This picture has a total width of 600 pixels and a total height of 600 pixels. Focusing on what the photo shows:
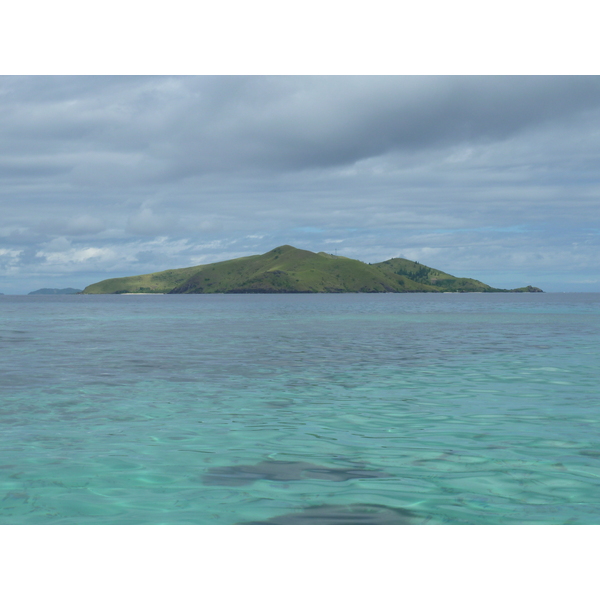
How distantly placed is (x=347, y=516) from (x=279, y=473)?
2662 mm

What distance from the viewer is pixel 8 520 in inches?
380

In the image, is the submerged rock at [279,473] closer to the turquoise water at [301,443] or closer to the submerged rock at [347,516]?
the turquoise water at [301,443]

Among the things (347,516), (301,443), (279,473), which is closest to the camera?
(347,516)

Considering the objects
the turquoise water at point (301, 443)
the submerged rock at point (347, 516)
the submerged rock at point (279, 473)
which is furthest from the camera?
the submerged rock at point (279, 473)

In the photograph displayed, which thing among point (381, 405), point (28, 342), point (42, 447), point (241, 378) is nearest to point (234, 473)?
point (42, 447)

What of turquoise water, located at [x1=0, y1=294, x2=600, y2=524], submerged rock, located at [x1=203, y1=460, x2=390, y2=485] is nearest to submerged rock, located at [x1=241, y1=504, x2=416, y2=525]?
turquoise water, located at [x1=0, y1=294, x2=600, y2=524]

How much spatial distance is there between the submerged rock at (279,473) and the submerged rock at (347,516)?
148 centimetres

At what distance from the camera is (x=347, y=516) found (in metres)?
9.49

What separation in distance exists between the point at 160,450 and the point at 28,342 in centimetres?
3562

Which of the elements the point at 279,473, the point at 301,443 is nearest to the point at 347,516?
the point at 279,473

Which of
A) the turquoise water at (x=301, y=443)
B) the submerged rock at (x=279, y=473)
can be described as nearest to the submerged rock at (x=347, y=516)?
the turquoise water at (x=301, y=443)

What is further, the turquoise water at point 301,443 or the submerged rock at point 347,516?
the turquoise water at point 301,443

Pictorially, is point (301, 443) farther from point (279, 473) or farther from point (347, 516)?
point (347, 516)

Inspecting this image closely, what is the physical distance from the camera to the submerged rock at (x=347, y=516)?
30.7ft
